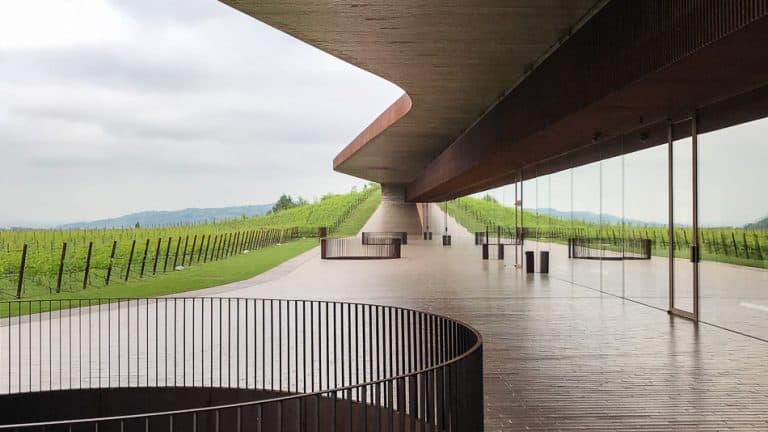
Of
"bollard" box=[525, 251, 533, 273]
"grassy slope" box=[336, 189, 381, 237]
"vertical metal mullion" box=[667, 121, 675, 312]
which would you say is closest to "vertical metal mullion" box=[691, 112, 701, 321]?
"vertical metal mullion" box=[667, 121, 675, 312]

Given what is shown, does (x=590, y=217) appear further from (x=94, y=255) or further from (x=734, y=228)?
(x=94, y=255)

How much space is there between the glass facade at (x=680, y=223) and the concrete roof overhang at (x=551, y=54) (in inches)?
26.6

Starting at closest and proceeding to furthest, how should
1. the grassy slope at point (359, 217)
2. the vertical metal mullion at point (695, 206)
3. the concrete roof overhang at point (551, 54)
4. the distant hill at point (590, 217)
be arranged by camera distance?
the concrete roof overhang at point (551, 54), the vertical metal mullion at point (695, 206), the distant hill at point (590, 217), the grassy slope at point (359, 217)

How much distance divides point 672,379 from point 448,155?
58.6ft

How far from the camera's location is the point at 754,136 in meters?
10.2

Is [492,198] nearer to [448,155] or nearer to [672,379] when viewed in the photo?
[448,155]

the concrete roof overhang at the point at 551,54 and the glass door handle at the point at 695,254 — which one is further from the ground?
the concrete roof overhang at the point at 551,54

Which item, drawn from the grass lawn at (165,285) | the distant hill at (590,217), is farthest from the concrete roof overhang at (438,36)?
the grass lawn at (165,285)

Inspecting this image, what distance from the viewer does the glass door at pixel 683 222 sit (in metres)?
11.7

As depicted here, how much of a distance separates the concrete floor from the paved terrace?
0.04 ft

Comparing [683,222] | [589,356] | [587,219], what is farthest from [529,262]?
[589,356]

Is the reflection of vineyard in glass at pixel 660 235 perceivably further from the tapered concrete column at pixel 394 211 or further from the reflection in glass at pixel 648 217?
the tapered concrete column at pixel 394 211

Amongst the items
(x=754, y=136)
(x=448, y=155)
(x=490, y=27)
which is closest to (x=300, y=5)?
(x=490, y=27)

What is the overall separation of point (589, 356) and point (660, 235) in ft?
18.1
